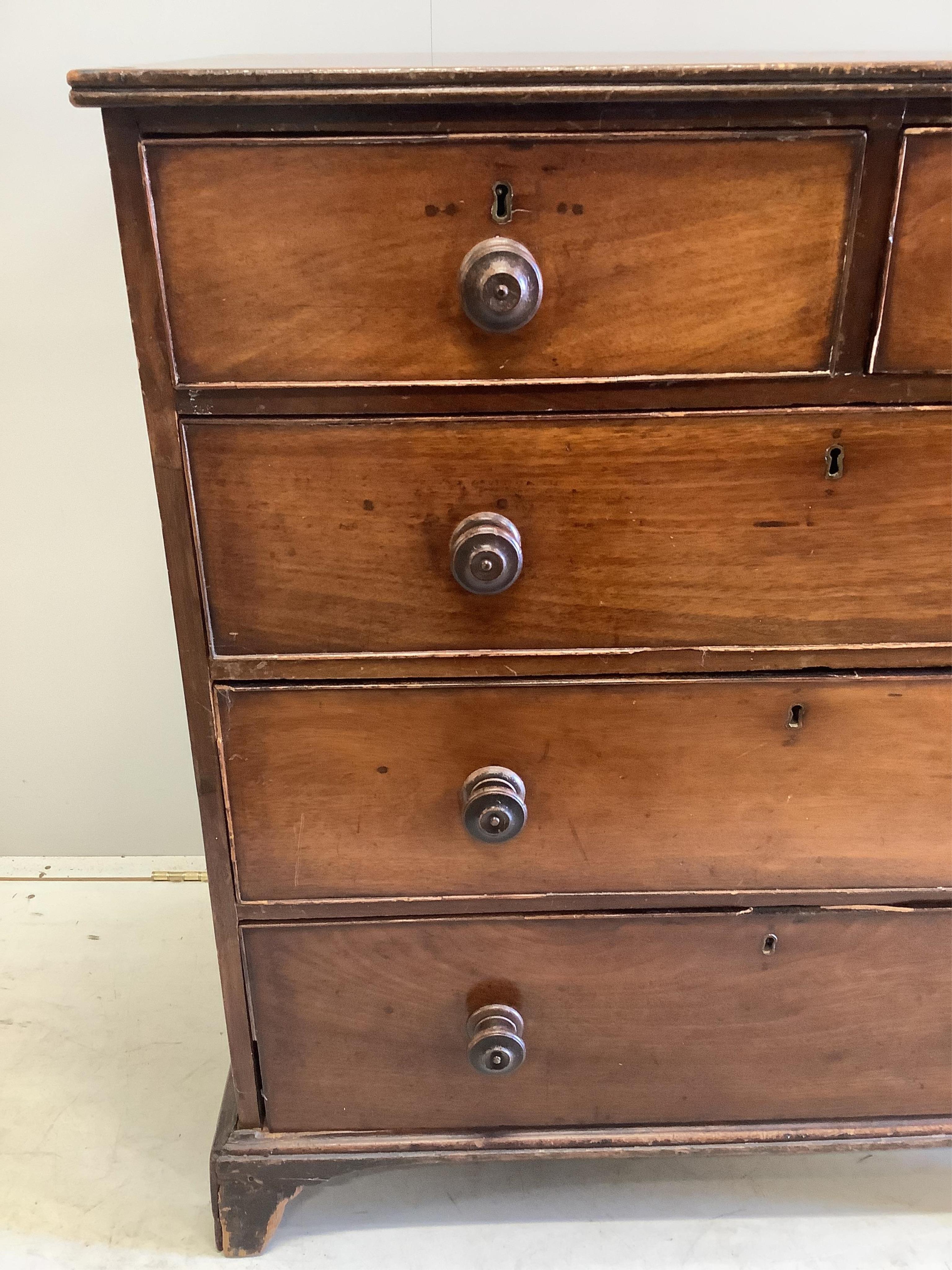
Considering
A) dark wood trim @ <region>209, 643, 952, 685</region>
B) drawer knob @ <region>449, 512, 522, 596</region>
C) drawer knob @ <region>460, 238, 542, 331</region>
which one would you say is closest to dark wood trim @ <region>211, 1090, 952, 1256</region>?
dark wood trim @ <region>209, 643, 952, 685</region>

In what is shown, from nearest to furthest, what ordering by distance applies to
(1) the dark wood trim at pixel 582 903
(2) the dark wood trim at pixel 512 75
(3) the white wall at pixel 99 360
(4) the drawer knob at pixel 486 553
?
1. (2) the dark wood trim at pixel 512 75
2. (4) the drawer knob at pixel 486 553
3. (1) the dark wood trim at pixel 582 903
4. (3) the white wall at pixel 99 360

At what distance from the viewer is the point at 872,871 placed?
95cm

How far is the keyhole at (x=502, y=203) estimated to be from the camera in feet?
2.39

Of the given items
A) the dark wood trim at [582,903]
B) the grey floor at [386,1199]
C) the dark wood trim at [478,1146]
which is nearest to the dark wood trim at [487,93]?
the dark wood trim at [582,903]

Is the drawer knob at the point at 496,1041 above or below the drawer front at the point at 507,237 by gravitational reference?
below

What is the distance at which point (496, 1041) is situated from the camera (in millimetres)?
968

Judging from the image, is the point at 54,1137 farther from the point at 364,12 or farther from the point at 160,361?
the point at 364,12

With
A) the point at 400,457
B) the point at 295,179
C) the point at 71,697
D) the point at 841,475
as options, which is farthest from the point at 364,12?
the point at 71,697

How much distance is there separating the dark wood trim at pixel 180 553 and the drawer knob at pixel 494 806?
0.24 metres

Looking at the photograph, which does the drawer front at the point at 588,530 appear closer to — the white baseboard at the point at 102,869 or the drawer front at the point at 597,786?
the drawer front at the point at 597,786

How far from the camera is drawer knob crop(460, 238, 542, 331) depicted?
717 millimetres

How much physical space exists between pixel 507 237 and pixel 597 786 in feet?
1.63

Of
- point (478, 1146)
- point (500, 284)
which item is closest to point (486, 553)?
point (500, 284)

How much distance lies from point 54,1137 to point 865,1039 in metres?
1.00
